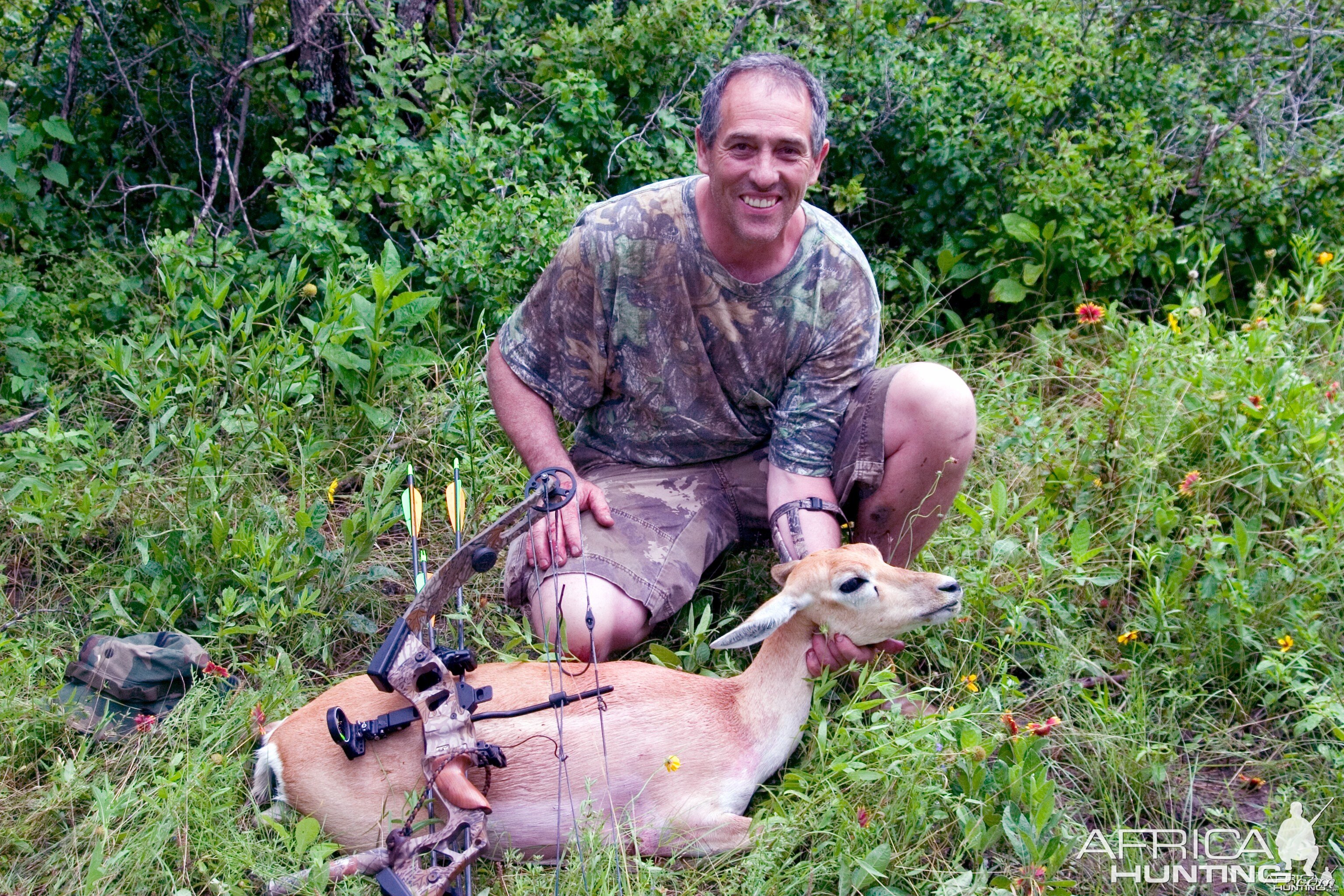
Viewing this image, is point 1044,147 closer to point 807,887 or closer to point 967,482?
point 967,482

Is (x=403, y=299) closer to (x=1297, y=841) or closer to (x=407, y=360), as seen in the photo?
(x=407, y=360)

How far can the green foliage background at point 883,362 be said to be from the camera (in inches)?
124

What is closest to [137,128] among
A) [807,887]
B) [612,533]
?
[612,533]

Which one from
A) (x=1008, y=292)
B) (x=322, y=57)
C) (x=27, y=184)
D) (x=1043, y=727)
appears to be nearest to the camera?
(x=1043, y=727)

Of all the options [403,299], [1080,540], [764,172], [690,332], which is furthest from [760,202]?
[403,299]

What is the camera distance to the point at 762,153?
3.50 m

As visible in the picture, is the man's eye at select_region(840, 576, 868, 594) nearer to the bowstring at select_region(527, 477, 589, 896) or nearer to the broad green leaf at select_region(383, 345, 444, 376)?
the bowstring at select_region(527, 477, 589, 896)

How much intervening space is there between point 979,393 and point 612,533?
2.18m

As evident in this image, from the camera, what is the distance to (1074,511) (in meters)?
4.32

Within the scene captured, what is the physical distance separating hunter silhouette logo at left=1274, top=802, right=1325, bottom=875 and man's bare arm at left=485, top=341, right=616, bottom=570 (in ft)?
7.04

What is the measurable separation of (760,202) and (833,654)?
137 cm

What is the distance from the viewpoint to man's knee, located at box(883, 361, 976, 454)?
12.2 ft

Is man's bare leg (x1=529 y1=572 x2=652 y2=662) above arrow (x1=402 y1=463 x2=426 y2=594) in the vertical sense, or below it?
below

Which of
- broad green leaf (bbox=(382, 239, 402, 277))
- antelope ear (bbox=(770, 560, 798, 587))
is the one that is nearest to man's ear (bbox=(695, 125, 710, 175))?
antelope ear (bbox=(770, 560, 798, 587))
